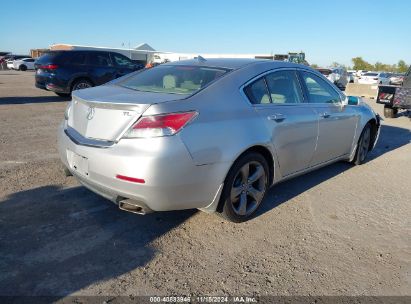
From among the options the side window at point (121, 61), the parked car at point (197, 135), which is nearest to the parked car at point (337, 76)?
the side window at point (121, 61)

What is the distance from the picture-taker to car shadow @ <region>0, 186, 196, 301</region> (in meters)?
2.71

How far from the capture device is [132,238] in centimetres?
333

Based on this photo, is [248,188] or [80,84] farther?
[80,84]

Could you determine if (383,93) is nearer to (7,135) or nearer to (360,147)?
(360,147)

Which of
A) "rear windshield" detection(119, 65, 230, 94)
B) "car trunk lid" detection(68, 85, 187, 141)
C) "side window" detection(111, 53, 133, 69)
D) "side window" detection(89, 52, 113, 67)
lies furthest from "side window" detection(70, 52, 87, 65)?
"car trunk lid" detection(68, 85, 187, 141)

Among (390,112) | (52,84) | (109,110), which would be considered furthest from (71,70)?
(390,112)

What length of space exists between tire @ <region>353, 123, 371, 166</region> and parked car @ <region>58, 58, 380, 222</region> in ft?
4.89

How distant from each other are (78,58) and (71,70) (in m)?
0.58

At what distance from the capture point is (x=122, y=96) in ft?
10.7

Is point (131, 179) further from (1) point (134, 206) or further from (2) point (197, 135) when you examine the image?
(2) point (197, 135)

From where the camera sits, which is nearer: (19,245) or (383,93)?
(19,245)

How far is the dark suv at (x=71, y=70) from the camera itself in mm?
12055

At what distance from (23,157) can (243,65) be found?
3.69 meters

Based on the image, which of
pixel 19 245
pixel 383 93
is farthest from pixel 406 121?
pixel 19 245
